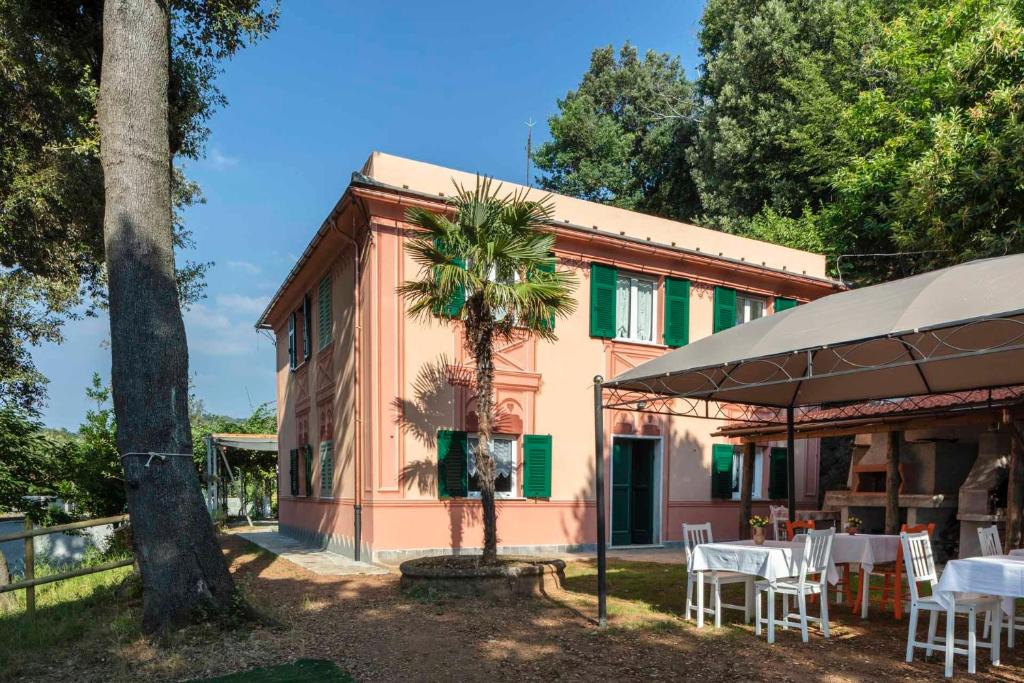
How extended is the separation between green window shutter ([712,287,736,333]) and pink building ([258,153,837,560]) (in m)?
0.03

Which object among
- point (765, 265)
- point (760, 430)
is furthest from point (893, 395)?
point (765, 265)

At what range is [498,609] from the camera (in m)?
7.58

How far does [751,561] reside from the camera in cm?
628

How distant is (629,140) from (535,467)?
1891 cm

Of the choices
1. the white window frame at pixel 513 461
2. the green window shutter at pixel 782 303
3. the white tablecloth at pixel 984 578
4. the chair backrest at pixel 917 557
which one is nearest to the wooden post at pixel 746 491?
the green window shutter at pixel 782 303

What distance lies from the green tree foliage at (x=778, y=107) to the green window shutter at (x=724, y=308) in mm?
7178

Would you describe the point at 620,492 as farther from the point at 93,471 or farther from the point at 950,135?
the point at 93,471

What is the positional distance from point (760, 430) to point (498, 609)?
6855mm

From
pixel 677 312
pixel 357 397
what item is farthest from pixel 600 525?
pixel 677 312

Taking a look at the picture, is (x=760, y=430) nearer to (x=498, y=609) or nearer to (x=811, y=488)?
(x=811, y=488)

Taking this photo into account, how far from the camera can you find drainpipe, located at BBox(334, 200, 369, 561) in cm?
1153

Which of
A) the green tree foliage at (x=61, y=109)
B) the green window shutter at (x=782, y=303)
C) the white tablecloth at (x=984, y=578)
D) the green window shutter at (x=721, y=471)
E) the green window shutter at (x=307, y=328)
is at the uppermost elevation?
the green tree foliage at (x=61, y=109)

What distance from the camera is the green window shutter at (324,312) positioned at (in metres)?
14.2

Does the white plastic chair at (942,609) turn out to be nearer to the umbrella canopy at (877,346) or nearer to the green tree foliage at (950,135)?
the umbrella canopy at (877,346)
